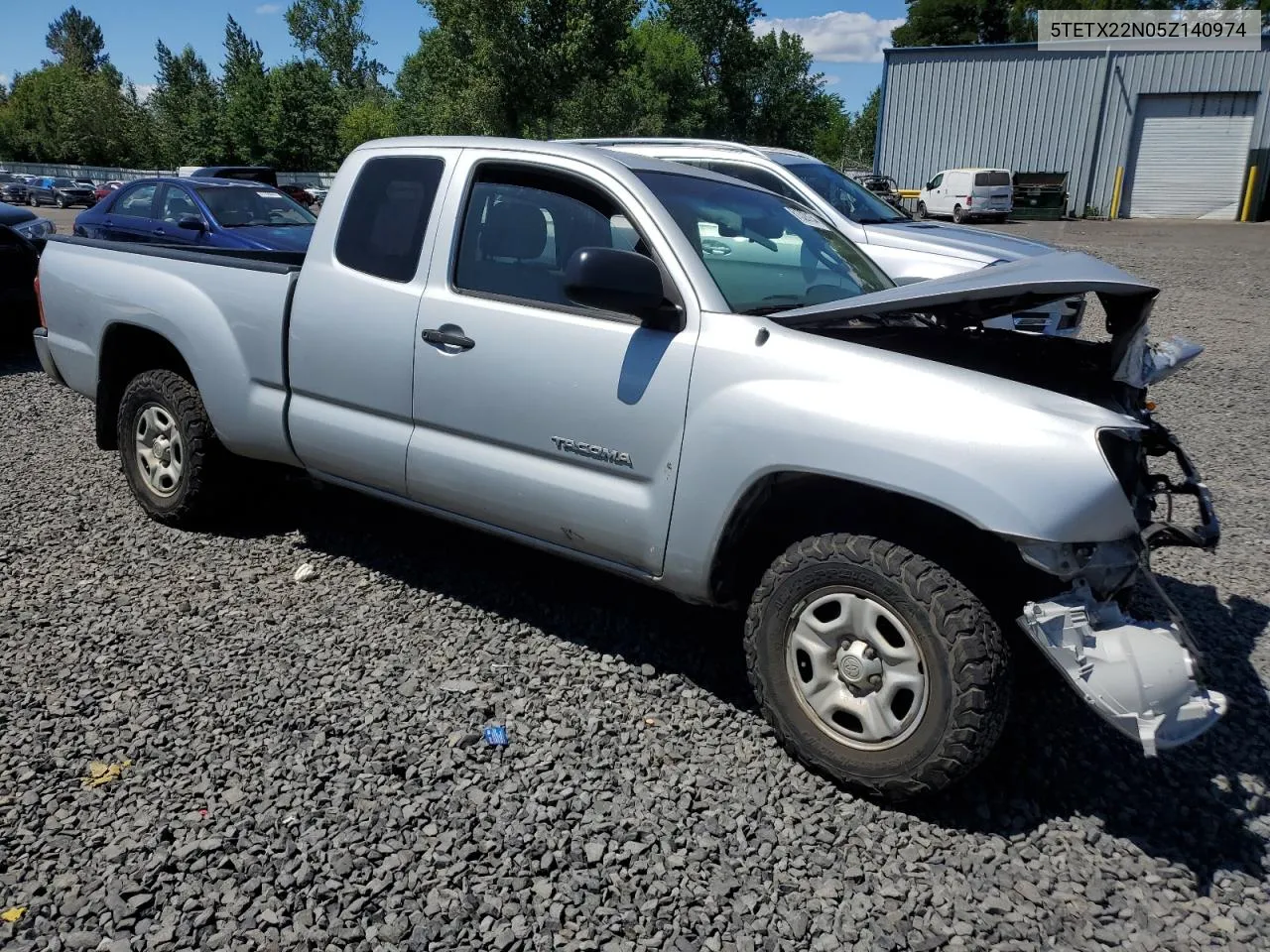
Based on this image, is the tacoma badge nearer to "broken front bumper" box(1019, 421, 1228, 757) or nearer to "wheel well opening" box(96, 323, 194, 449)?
"broken front bumper" box(1019, 421, 1228, 757)

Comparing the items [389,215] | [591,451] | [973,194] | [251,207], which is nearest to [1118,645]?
[591,451]

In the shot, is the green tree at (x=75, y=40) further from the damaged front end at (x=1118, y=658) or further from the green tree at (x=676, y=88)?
the damaged front end at (x=1118, y=658)

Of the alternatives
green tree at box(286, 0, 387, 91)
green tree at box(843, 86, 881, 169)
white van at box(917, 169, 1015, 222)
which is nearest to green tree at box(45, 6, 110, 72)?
green tree at box(286, 0, 387, 91)

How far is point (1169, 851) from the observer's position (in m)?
2.86

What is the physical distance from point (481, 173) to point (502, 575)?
179cm

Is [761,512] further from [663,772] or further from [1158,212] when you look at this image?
[1158,212]

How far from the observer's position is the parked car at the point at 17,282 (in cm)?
890

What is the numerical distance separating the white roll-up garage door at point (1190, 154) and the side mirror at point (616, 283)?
40.4 meters

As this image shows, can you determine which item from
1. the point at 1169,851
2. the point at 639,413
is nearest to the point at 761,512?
the point at 639,413

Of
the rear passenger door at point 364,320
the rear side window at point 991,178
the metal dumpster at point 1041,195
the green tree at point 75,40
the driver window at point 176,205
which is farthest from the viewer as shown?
the green tree at point 75,40

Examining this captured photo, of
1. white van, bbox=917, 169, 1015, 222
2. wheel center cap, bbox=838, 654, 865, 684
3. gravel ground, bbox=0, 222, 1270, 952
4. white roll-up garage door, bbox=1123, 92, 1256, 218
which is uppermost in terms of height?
white roll-up garage door, bbox=1123, 92, 1256, 218

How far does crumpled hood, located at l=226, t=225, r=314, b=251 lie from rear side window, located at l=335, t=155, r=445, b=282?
7.67m

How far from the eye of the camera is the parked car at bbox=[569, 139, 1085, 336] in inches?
307

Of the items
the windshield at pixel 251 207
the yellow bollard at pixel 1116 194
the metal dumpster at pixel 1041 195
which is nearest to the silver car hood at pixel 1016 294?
the windshield at pixel 251 207
